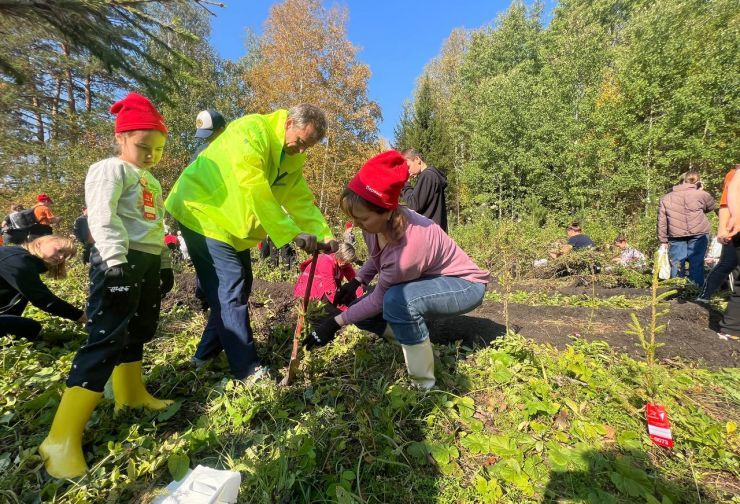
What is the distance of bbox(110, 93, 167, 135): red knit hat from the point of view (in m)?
1.79

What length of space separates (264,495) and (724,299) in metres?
5.50

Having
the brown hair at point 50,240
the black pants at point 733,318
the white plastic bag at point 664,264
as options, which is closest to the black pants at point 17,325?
the brown hair at point 50,240

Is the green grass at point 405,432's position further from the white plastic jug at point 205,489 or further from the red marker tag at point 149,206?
the red marker tag at point 149,206

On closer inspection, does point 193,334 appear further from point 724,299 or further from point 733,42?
point 733,42

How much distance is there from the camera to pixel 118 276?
1.58 meters

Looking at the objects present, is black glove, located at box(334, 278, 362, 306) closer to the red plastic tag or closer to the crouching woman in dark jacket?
the red plastic tag

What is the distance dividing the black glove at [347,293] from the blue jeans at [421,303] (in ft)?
1.86

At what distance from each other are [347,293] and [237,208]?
3.60 ft

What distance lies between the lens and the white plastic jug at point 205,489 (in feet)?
4.14

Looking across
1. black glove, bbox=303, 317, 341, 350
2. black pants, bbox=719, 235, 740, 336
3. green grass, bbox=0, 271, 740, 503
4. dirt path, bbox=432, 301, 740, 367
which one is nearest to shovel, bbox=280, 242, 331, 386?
green grass, bbox=0, 271, 740, 503

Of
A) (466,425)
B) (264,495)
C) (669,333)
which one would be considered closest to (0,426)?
(264,495)

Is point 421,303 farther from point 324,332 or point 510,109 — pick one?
point 510,109

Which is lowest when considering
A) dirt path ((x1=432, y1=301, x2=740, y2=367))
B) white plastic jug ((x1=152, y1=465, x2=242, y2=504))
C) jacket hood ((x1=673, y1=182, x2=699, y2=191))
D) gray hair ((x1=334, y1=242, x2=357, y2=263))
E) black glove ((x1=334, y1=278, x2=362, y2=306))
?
dirt path ((x1=432, y1=301, x2=740, y2=367))

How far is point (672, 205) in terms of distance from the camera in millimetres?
5266
